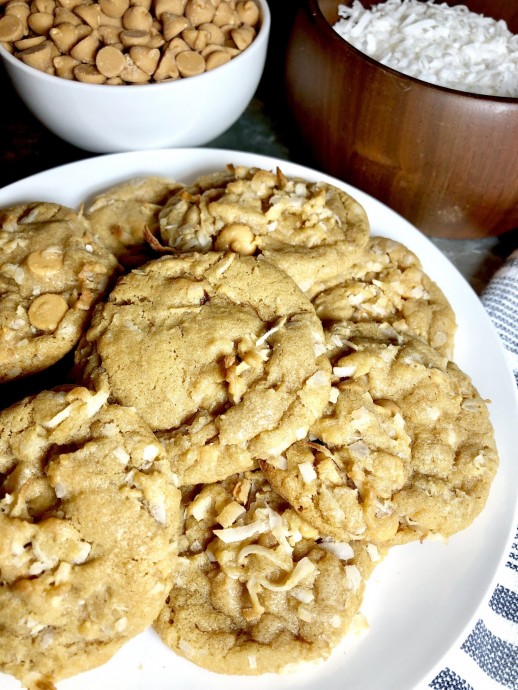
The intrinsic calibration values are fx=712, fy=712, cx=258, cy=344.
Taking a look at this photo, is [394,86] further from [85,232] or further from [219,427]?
[219,427]

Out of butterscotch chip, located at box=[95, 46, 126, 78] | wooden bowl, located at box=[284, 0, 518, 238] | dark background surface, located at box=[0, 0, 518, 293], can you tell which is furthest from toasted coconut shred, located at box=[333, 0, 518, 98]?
butterscotch chip, located at box=[95, 46, 126, 78]

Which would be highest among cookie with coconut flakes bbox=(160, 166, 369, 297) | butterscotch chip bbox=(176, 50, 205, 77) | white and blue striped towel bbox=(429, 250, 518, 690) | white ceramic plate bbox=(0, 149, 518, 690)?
butterscotch chip bbox=(176, 50, 205, 77)

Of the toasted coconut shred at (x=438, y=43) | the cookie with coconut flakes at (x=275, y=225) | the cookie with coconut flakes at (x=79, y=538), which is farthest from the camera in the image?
the toasted coconut shred at (x=438, y=43)

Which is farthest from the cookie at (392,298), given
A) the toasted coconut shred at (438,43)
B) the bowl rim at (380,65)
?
the toasted coconut shred at (438,43)

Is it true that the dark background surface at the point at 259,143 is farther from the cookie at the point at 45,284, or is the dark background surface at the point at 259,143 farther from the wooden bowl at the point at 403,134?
the cookie at the point at 45,284

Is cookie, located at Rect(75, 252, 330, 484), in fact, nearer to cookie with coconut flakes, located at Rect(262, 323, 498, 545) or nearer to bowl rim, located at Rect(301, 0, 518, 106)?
cookie with coconut flakes, located at Rect(262, 323, 498, 545)

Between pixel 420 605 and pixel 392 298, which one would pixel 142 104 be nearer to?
pixel 392 298
